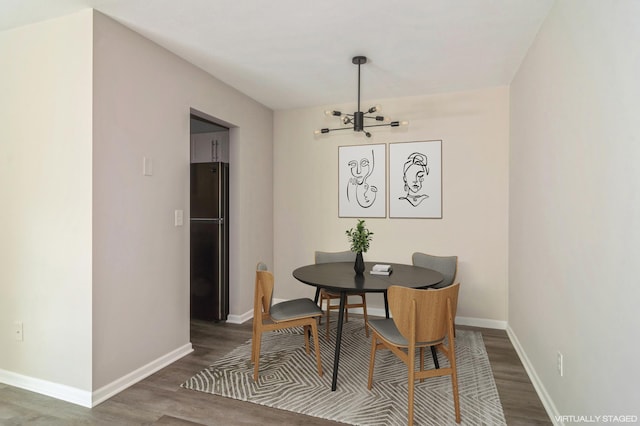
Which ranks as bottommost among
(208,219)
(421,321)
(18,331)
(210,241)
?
(18,331)

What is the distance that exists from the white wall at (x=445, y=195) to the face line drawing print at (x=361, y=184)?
198mm

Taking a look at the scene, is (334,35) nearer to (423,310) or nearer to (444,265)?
(423,310)

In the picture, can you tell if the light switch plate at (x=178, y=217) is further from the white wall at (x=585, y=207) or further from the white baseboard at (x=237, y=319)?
the white wall at (x=585, y=207)

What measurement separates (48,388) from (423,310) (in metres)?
2.62

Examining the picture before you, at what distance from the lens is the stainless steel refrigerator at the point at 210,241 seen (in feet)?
13.0

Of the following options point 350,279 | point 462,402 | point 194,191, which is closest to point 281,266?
point 194,191

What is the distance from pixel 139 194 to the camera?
8.84ft

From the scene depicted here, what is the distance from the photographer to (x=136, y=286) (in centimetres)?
268

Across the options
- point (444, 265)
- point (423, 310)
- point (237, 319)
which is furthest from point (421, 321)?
point (237, 319)

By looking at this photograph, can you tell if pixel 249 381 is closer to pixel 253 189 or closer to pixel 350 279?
pixel 350 279

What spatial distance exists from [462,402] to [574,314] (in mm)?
952

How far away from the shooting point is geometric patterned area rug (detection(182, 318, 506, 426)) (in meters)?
2.19

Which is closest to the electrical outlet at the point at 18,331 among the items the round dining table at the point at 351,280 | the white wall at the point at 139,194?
the white wall at the point at 139,194

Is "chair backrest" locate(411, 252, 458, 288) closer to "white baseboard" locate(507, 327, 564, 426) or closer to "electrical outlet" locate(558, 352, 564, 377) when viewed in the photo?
"white baseboard" locate(507, 327, 564, 426)
